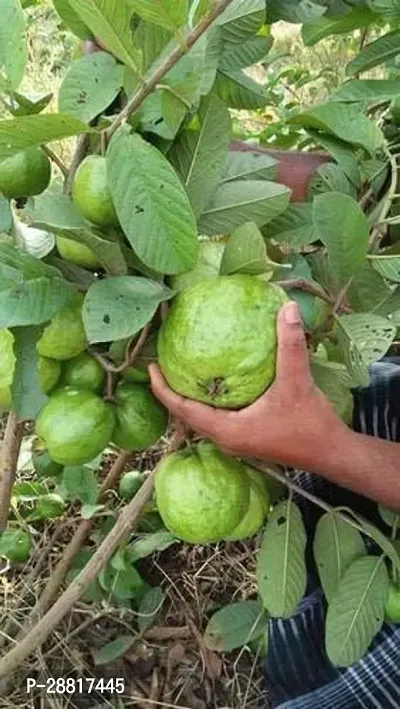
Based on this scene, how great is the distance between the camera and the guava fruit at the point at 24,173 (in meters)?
0.92

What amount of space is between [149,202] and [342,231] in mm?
240

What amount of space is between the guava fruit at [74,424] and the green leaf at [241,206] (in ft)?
0.71

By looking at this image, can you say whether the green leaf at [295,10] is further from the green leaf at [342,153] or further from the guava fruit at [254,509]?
the guava fruit at [254,509]

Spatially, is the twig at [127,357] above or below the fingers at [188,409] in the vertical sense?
above

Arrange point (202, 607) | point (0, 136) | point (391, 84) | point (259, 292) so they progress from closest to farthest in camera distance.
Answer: point (0, 136)
point (259, 292)
point (391, 84)
point (202, 607)

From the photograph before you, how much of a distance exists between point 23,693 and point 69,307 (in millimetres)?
1054

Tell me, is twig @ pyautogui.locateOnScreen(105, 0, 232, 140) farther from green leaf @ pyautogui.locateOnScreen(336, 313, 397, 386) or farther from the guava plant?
green leaf @ pyautogui.locateOnScreen(336, 313, 397, 386)

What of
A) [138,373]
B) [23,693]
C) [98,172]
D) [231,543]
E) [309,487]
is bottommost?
[231,543]

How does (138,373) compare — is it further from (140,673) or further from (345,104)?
(140,673)

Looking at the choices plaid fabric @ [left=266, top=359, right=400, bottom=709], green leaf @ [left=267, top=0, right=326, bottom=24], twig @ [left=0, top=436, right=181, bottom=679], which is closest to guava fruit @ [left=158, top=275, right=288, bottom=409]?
twig @ [left=0, top=436, right=181, bottom=679]

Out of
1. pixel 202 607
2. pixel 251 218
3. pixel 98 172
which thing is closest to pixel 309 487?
pixel 202 607

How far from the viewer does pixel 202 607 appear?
197 cm

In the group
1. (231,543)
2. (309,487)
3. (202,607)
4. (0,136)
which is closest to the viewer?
(0,136)

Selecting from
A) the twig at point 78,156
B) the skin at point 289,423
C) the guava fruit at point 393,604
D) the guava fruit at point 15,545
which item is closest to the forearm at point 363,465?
the skin at point 289,423
